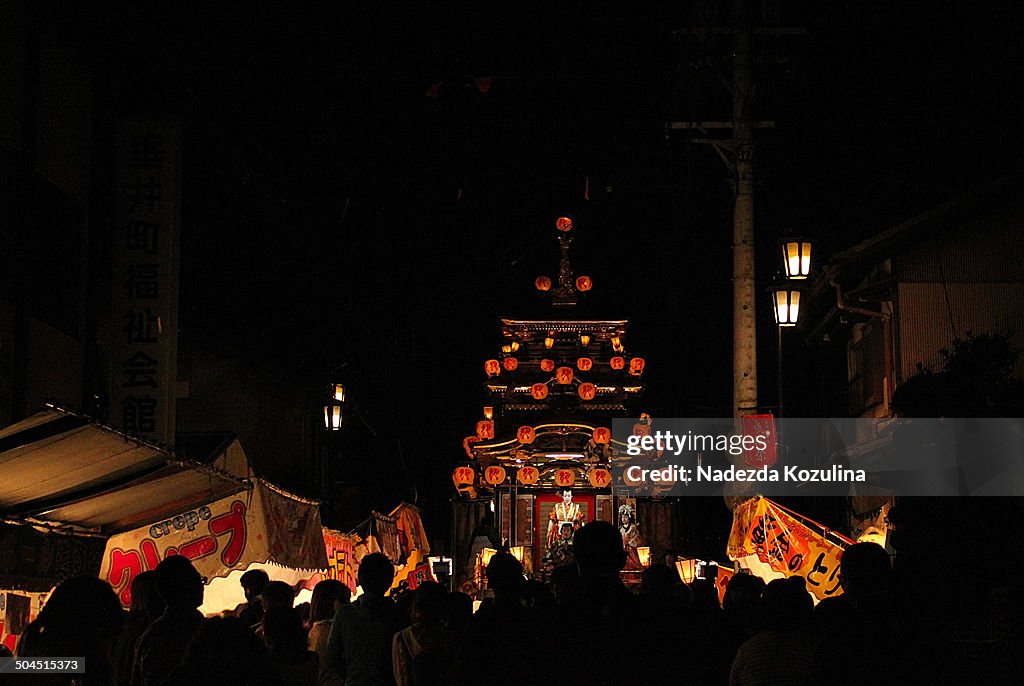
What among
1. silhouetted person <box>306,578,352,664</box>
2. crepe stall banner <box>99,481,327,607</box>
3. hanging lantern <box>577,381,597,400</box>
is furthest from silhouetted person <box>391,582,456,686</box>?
hanging lantern <box>577,381,597,400</box>

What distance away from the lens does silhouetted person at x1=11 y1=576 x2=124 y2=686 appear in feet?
16.3

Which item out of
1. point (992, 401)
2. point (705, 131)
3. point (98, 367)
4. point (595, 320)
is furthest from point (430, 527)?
point (992, 401)

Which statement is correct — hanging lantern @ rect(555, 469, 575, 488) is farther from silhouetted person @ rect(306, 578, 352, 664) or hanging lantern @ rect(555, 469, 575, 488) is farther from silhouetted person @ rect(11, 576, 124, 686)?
silhouetted person @ rect(11, 576, 124, 686)

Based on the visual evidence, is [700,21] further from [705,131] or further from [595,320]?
[595,320]

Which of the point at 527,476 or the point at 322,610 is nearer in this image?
the point at 322,610

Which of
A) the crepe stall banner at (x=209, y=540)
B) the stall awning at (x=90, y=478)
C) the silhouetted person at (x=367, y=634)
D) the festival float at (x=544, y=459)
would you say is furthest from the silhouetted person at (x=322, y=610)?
the festival float at (x=544, y=459)

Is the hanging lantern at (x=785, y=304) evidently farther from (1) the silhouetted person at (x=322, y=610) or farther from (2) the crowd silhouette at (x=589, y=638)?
(2) the crowd silhouette at (x=589, y=638)

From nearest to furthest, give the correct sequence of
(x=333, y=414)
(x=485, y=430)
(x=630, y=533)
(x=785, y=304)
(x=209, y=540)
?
(x=209, y=540), (x=785, y=304), (x=333, y=414), (x=630, y=533), (x=485, y=430)

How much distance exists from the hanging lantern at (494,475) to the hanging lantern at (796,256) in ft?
45.4

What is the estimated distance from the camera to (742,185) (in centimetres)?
1692

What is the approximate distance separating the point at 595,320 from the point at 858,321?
9.43 metres

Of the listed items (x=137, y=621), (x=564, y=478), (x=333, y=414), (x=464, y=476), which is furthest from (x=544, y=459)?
(x=137, y=621)

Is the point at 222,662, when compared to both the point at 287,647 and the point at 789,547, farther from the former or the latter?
the point at 789,547

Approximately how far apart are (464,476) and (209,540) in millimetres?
16576
